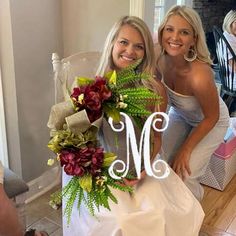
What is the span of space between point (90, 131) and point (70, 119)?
0.23 ft

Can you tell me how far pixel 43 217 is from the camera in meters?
2.06

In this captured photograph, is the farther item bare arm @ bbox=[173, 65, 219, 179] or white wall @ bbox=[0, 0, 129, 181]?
white wall @ bbox=[0, 0, 129, 181]

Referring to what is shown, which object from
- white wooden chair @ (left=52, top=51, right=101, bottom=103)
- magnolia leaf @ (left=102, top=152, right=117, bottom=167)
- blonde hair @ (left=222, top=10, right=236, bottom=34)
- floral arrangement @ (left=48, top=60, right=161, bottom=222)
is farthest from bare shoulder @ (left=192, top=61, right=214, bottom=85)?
blonde hair @ (left=222, top=10, right=236, bottom=34)

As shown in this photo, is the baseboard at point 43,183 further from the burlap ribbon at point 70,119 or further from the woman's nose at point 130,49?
the burlap ribbon at point 70,119

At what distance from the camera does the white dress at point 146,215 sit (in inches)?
47.3

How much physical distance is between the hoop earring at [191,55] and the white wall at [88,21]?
2.01 feet

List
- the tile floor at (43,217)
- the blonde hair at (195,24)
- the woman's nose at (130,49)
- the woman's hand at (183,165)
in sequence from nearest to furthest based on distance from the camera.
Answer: the woman's nose at (130,49)
the blonde hair at (195,24)
the woman's hand at (183,165)
the tile floor at (43,217)

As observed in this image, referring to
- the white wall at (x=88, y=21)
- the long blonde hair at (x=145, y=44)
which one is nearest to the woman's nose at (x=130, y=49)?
the long blonde hair at (x=145, y=44)

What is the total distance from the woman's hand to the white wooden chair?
583 mm

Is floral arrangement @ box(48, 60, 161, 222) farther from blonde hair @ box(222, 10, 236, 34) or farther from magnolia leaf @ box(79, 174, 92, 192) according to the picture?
blonde hair @ box(222, 10, 236, 34)

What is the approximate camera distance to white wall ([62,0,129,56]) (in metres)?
2.10

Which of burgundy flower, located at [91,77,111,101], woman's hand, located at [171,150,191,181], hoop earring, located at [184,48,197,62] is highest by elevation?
burgundy flower, located at [91,77,111,101]

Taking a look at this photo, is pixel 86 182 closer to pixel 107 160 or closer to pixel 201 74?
pixel 107 160

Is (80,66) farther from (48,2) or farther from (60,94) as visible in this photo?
(48,2)
